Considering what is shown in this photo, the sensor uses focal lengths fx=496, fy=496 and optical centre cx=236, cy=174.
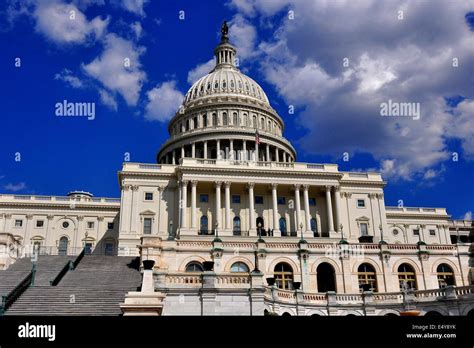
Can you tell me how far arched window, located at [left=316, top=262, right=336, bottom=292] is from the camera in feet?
147

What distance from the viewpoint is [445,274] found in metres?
46.7

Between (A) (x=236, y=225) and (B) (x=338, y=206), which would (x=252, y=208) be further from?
(B) (x=338, y=206)

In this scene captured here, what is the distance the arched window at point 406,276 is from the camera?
45281 millimetres

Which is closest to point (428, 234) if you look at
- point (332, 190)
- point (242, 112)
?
point (332, 190)

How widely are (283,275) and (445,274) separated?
15.7m

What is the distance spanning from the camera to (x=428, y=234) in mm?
93062

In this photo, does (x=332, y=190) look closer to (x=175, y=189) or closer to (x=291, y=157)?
(x=175, y=189)

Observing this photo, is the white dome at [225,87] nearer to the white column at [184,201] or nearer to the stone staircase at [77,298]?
the white column at [184,201]

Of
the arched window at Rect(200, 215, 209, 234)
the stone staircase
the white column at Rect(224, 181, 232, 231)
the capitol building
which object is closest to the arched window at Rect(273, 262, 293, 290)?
the capitol building

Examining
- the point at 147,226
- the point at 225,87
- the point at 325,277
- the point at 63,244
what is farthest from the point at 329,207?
the point at 225,87

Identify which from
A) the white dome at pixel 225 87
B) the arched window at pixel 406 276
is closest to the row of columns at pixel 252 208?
the arched window at pixel 406 276

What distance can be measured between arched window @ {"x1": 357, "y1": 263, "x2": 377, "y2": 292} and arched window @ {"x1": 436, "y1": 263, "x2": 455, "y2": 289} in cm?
643

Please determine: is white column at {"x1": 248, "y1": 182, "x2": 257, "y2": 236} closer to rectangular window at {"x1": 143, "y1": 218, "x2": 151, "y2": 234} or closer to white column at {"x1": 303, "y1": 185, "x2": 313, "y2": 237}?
white column at {"x1": 303, "y1": 185, "x2": 313, "y2": 237}

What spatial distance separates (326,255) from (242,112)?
65.3 metres
